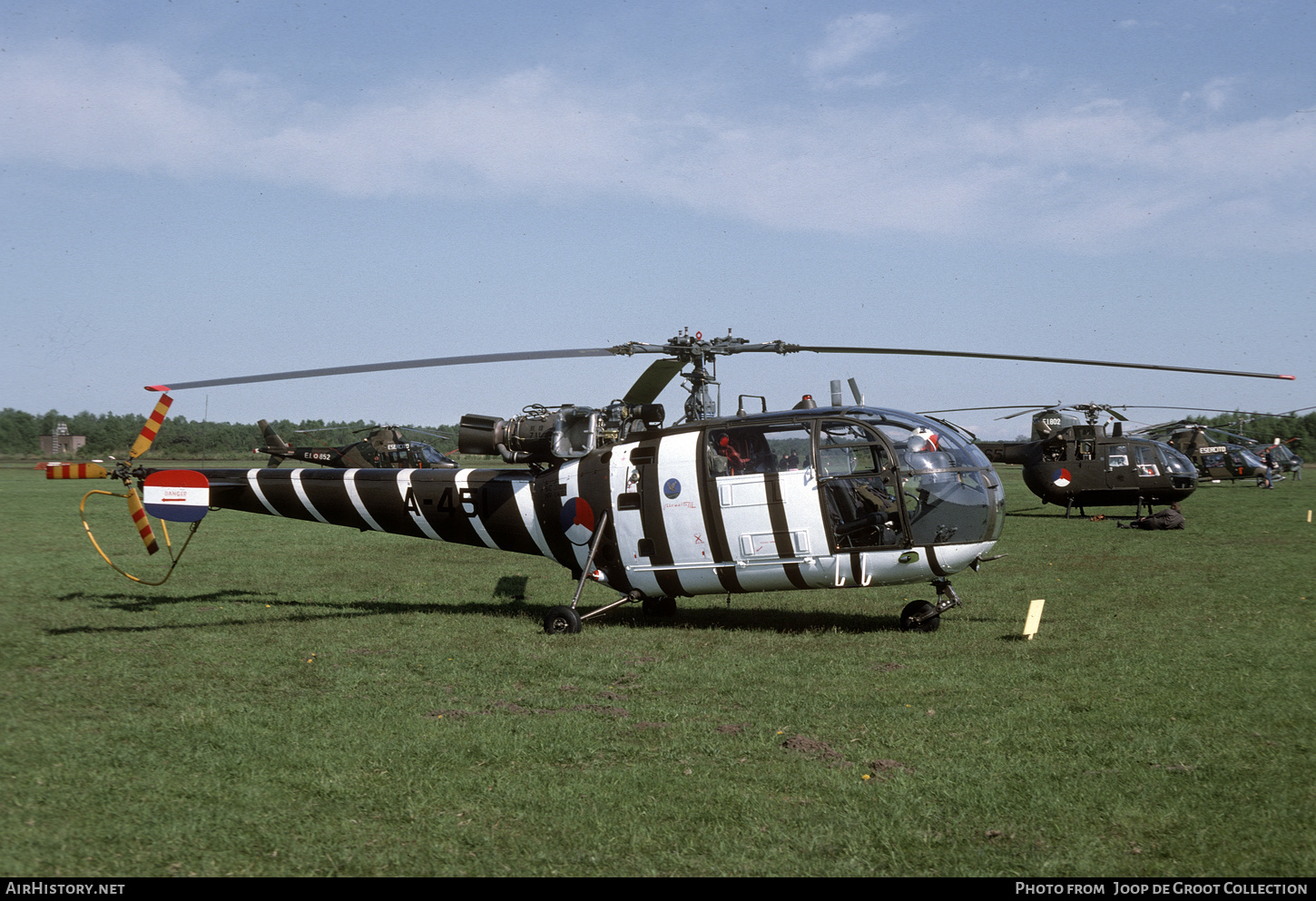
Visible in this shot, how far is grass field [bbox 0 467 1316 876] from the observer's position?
213 inches

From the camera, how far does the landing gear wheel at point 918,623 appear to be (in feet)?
38.5

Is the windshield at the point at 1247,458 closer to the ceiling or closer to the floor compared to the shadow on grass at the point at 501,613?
closer to the ceiling

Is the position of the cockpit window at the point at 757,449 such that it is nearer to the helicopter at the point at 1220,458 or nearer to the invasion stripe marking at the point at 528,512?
the invasion stripe marking at the point at 528,512

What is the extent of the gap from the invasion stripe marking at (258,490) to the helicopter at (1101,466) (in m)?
21.7

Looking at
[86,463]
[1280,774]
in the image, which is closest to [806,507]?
[1280,774]

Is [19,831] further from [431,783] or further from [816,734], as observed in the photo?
[816,734]

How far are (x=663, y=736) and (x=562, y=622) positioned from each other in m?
4.37

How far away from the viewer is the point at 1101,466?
28.8 m

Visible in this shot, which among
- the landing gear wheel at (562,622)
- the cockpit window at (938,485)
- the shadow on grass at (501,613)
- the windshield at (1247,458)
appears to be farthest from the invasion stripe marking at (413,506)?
the windshield at (1247,458)

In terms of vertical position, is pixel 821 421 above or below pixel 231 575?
above

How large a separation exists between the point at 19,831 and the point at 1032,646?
9381 millimetres

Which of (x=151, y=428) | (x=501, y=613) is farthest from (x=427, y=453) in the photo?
(x=151, y=428)

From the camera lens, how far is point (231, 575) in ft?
57.3

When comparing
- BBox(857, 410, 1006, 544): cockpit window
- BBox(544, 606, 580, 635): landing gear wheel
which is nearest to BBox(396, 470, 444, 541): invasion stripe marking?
BBox(544, 606, 580, 635): landing gear wheel
